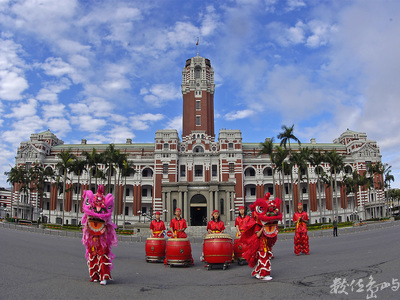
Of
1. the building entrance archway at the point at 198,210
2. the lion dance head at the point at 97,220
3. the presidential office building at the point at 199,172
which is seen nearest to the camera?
the lion dance head at the point at 97,220

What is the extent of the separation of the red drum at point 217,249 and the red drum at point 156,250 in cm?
295

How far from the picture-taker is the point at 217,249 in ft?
38.0

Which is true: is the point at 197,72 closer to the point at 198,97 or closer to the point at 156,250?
the point at 198,97

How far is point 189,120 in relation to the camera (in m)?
68.0

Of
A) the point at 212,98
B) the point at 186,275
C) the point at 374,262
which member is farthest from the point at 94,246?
the point at 212,98

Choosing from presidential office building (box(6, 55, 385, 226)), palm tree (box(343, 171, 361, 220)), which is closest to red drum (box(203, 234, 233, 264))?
presidential office building (box(6, 55, 385, 226))

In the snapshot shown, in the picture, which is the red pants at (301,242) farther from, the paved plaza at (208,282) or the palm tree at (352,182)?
the palm tree at (352,182)

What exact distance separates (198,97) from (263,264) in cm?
6128

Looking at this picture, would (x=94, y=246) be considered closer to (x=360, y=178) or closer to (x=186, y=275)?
(x=186, y=275)

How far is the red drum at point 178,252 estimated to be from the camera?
40.4ft

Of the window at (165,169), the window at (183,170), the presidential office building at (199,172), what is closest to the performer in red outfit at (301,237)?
the presidential office building at (199,172)

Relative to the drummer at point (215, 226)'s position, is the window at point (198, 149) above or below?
above

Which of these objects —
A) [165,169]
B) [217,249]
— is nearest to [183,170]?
[165,169]

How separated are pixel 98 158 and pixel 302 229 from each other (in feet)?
134
